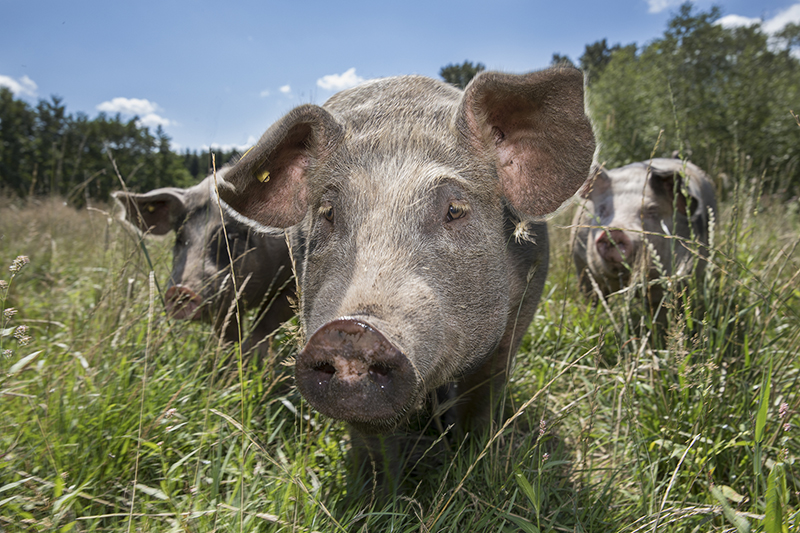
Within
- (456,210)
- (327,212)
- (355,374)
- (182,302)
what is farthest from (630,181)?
(355,374)

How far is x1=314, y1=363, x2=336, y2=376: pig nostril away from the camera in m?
1.54

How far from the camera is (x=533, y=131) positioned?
2207 millimetres

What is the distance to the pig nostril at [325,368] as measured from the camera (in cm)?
154

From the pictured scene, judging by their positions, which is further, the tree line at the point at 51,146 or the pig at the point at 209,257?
the tree line at the point at 51,146

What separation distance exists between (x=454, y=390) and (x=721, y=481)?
55.2 inches

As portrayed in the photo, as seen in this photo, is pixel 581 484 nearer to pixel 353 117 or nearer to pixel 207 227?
pixel 353 117

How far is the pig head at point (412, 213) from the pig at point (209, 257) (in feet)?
3.65

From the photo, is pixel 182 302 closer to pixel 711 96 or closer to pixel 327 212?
pixel 327 212

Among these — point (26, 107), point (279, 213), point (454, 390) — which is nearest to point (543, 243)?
point (454, 390)

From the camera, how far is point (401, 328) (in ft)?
5.10

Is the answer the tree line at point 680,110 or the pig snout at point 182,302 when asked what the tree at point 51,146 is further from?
the pig snout at point 182,302

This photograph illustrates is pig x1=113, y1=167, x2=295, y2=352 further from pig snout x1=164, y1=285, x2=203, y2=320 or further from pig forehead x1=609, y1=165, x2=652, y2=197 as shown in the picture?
pig forehead x1=609, y1=165, x2=652, y2=197

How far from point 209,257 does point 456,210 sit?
221cm

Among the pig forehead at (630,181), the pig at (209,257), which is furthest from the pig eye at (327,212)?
the pig forehead at (630,181)
